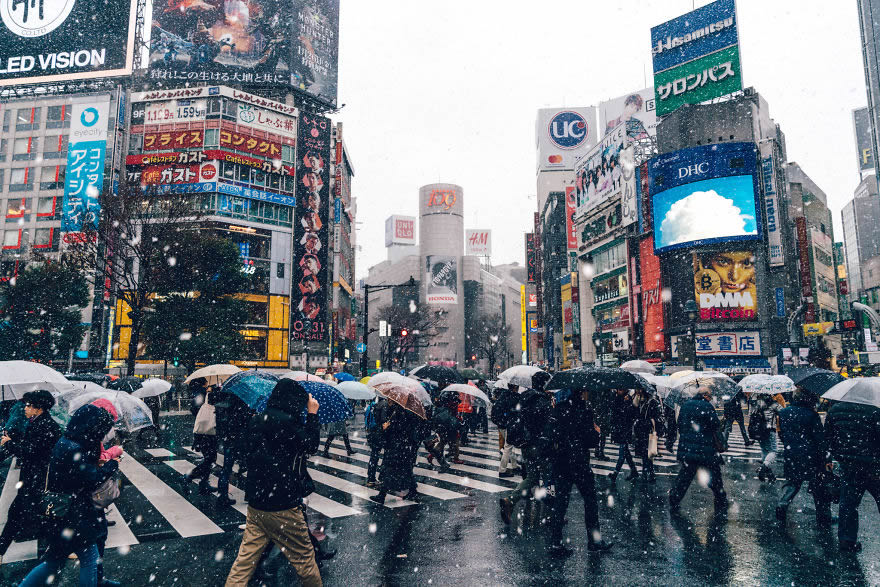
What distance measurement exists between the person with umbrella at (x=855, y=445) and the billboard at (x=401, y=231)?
162917mm

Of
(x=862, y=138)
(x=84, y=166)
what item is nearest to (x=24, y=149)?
(x=84, y=166)

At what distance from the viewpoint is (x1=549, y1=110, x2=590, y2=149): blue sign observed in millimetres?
95812

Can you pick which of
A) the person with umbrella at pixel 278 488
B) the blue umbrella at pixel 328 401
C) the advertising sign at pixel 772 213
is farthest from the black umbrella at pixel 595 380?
the advertising sign at pixel 772 213

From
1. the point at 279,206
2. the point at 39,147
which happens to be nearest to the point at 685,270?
the point at 279,206

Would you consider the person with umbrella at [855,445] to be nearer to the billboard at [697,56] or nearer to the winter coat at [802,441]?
the winter coat at [802,441]

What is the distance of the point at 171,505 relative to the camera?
8.43m

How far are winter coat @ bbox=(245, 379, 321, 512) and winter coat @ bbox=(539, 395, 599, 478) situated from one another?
2.96 metres

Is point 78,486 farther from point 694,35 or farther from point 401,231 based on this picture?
point 401,231

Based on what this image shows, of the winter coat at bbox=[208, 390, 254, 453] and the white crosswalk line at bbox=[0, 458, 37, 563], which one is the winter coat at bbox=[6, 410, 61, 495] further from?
the winter coat at bbox=[208, 390, 254, 453]

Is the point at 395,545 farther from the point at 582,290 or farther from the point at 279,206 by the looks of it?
the point at 582,290

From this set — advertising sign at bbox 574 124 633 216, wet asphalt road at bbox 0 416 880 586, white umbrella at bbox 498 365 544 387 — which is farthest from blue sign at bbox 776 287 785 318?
white umbrella at bbox 498 365 544 387

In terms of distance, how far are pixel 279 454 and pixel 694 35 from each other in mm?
49329

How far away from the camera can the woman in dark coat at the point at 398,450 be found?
8.52 metres

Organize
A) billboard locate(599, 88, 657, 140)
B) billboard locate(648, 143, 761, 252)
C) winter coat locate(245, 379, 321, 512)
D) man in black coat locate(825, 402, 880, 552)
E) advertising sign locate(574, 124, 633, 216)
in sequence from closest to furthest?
winter coat locate(245, 379, 321, 512)
man in black coat locate(825, 402, 880, 552)
billboard locate(648, 143, 761, 252)
advertising sign locate(574, 124, 633, 216)
billboard locate(599, 88, 657, 140)
